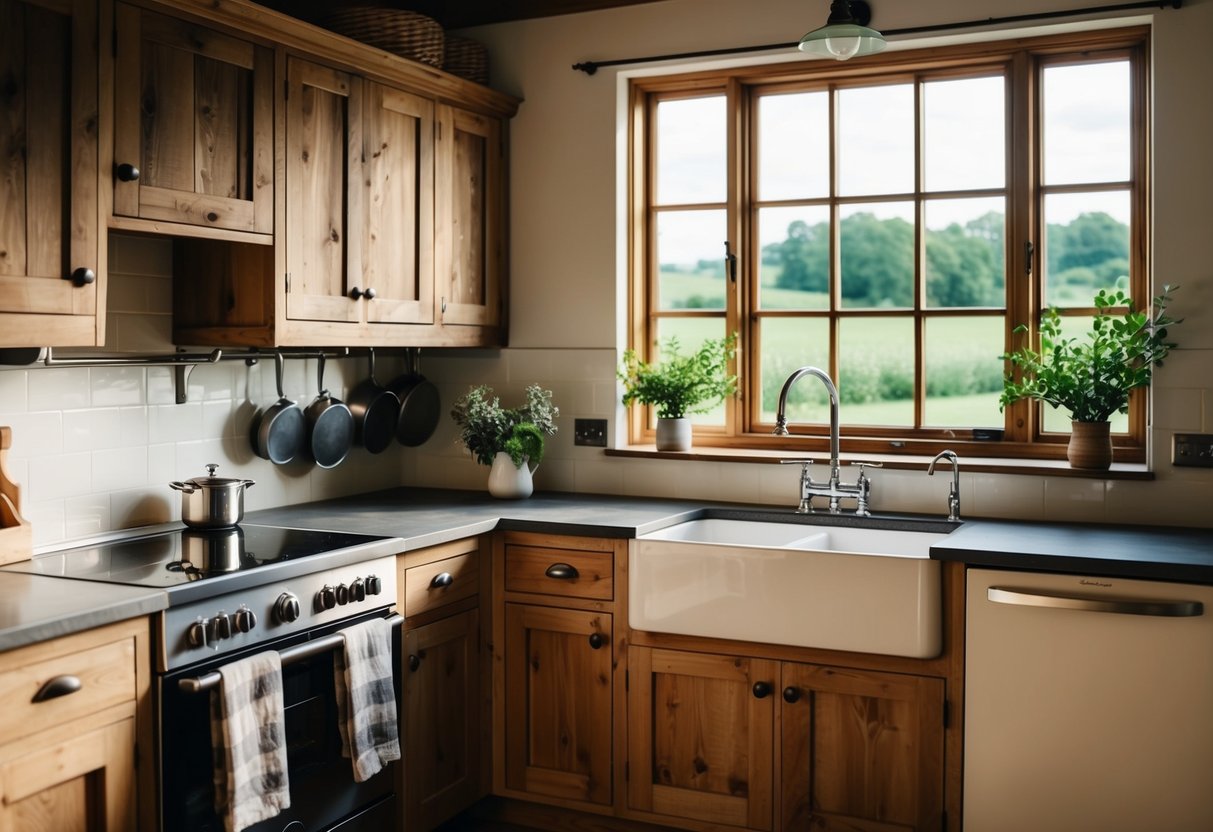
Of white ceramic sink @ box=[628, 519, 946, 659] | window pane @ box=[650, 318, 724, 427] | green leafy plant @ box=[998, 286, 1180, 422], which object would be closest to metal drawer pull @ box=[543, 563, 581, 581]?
white ceramic sink @ box=[628, 519, 946, 659]

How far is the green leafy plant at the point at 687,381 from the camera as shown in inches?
148

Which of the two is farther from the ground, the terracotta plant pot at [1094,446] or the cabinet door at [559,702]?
the terracotta plant pot at [1094,446]

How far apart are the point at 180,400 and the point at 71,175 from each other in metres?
0.88

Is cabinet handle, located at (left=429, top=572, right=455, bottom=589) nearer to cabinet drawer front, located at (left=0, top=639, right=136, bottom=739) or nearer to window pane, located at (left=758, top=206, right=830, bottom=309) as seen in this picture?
cabinet drawer front, located at (left=0, top=639, right=136, bottom=739)

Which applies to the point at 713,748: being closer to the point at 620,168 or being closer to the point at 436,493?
the point at 436,493

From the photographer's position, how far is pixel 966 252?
3586mm

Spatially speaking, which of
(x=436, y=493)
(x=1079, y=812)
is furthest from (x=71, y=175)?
(x=1079, y=812)

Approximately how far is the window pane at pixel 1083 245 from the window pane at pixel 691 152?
1.04m

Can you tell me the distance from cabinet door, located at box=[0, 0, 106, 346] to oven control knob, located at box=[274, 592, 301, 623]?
2.22ft

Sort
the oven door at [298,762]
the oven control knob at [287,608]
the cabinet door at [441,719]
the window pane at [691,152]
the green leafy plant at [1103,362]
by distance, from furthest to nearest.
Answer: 1. the window pane at [691,152]
2. the green leafy plant at [1103,362]
3. the cabinet door at [441,719]
4. the oven control knob at [287,608]
5. the oven door at [298,762]

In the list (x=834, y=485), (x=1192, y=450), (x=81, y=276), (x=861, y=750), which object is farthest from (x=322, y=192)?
(x=1192, y=450)

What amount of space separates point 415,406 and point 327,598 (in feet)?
4.54

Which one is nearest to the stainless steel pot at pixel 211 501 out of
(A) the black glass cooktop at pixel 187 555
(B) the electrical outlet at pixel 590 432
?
(A) the black glass cooktop at pixel 187 555

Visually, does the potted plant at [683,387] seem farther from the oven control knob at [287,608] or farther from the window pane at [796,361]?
the oven control knob at [287,608]
